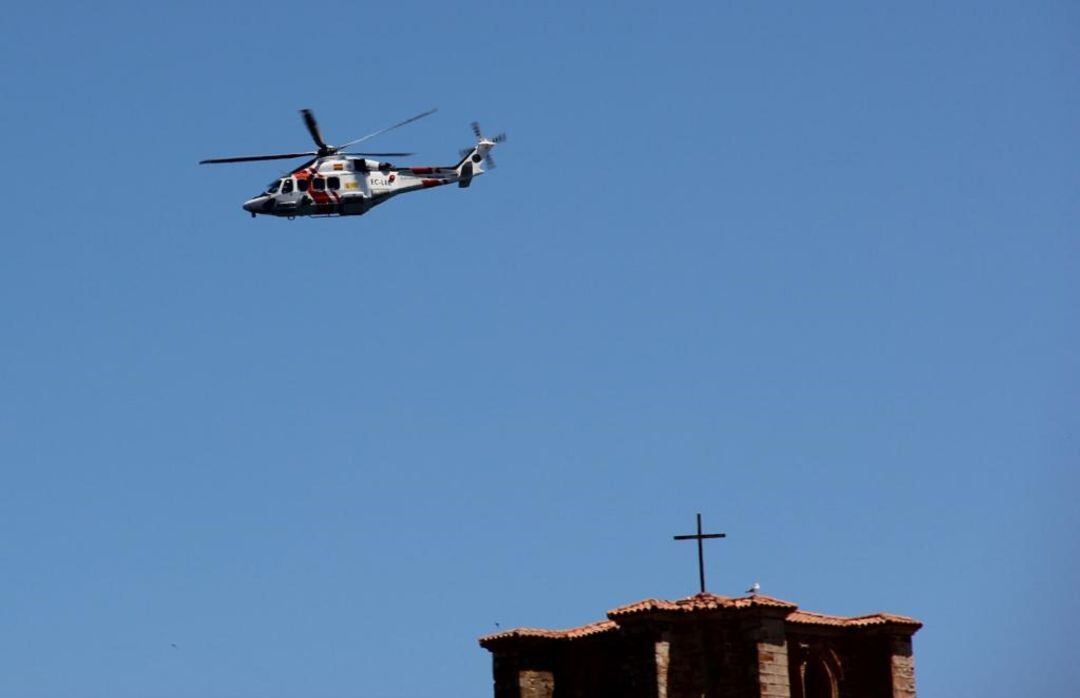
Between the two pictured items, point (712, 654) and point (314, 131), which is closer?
point (712, 654)

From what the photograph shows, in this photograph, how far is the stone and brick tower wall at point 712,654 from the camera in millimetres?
61812

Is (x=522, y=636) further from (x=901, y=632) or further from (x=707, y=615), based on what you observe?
(x=901, y=632)

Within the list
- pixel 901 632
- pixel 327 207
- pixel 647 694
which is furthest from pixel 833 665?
pixel 327 207

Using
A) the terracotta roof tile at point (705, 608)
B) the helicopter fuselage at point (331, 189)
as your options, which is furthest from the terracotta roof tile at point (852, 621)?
the helicopter fuselage at point (331, 189)

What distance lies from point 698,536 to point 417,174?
2694cm

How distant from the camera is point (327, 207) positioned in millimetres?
83312

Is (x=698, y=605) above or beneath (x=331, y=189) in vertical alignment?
beneath

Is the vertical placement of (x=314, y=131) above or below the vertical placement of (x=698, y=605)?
above

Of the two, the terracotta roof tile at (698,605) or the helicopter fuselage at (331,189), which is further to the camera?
the helicopter fuselage at (331,189)

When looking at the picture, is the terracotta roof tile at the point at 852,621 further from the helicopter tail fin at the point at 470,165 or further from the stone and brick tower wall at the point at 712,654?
the helicopter tail fin at the point at 470,165

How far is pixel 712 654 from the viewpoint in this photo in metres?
62.3

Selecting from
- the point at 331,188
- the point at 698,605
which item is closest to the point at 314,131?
the point at 331,188

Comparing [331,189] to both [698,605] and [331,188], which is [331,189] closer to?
[331,188]

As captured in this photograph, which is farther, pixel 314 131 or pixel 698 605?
pixel 314 131
